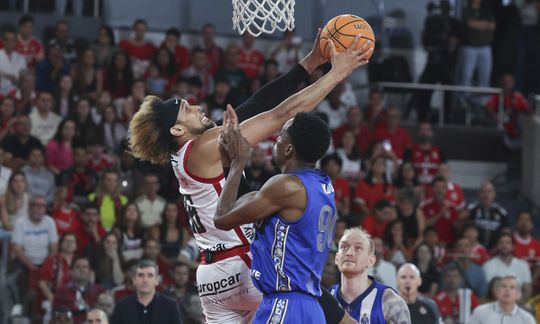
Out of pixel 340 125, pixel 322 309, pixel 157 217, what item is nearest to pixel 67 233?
pixel 157 217

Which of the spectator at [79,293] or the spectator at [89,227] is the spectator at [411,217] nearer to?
the spectator at [89,227]

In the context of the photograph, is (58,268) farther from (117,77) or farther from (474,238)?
(474,238)

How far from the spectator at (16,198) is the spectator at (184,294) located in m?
2.11

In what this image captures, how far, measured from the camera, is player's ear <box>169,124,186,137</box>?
6789 millimetres

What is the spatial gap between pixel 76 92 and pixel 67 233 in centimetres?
356

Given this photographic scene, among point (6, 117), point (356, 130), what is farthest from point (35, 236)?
point (356, 130)

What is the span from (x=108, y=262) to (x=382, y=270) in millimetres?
2861

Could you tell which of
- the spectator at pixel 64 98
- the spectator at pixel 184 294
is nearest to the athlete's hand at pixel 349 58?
the spectator at pixel 184 294

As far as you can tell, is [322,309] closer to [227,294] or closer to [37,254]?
[227,294]

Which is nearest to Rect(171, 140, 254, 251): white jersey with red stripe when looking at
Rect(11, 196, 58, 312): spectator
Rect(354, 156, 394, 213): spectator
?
Rect(11, 196, 58, 312): spectator

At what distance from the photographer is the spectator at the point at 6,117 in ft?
45.9

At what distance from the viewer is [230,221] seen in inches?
236

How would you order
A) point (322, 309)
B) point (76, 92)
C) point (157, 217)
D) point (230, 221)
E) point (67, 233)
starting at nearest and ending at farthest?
1. point (230, 221)
2. point (322, 309)
3. point (67, 233)
4. point (157, 217)
5. point (76, 92)

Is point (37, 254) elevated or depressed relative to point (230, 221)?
depressed
